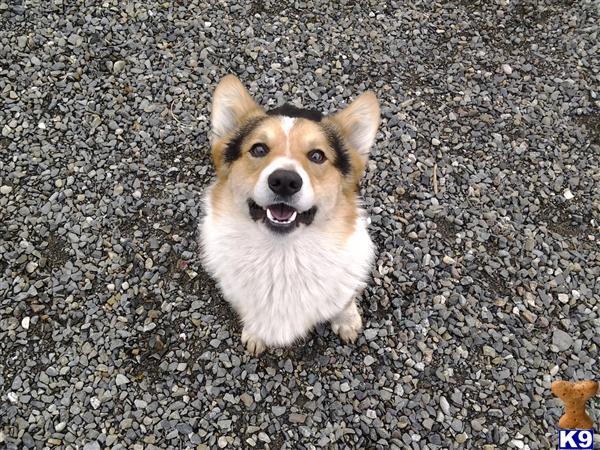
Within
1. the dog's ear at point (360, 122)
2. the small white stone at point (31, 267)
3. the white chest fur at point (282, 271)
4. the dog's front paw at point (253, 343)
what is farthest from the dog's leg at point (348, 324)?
the small white stone at point (31, 267)

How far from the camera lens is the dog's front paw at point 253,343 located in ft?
13.8

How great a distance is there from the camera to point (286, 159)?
10.8 feet

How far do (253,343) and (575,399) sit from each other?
2718mm

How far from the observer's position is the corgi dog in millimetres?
3408

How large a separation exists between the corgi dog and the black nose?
0.11 meters

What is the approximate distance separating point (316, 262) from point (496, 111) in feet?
11.1

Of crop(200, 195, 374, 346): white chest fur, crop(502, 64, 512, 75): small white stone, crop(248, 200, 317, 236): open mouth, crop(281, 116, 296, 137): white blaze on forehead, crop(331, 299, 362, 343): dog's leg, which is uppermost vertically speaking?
crop(281, 116, 296, 137): white blaze on forehead

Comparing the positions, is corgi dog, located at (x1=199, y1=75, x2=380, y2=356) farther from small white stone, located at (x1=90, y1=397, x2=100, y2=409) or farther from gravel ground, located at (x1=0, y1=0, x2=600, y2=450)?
small white stone, located at (x1=90, y1=397, x2=100, y2=409)

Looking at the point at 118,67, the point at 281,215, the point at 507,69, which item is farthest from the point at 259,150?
the point at 507,69

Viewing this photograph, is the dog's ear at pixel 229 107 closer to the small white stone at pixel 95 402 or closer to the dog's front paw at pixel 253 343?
the dog's front paw at pixel 253 343

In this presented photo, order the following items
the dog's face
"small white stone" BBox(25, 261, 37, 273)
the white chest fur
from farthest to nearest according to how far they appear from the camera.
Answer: "small white stone" BBox(25, 261, 37, 273) → the white chest fur → the dog's face

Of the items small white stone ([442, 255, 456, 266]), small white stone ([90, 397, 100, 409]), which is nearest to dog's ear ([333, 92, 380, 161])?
small white stone ([442, 255, 456, 266])

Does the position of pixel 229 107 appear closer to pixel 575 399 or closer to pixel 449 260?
pixel 449 260

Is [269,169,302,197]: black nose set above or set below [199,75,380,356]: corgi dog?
above
